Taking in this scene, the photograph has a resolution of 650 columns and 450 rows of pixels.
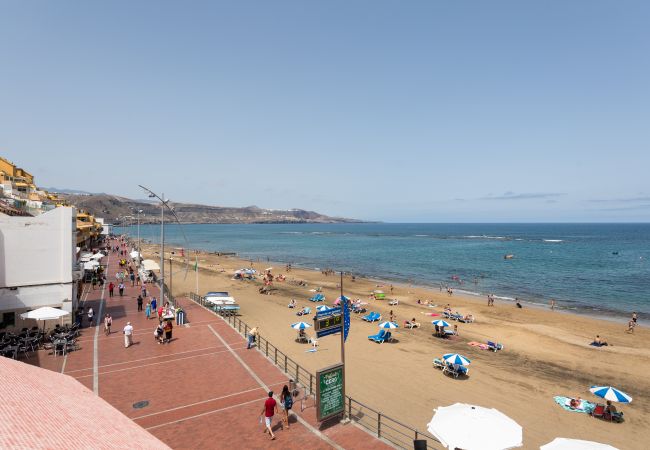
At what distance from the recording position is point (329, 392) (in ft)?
36.8

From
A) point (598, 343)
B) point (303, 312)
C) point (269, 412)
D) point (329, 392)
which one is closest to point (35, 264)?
point (269, 412)

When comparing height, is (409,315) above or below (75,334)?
below

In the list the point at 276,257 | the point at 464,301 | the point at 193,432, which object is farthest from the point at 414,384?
the point at 276,257

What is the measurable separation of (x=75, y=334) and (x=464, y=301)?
124 ft

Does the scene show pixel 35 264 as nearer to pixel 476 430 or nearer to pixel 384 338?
pixel 384 338

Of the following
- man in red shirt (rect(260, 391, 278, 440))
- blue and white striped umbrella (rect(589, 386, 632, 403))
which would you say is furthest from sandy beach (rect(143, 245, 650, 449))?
man in red shirt (rect(260, 391, 278, 440))

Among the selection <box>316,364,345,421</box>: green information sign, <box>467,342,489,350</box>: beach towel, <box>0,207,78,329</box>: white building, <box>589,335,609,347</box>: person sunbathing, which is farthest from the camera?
<box>589,335,609,347</box>: person sunbathing

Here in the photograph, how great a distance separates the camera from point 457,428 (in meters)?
9.65

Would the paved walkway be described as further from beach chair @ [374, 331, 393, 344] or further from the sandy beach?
beach chair @ [374, 331, 393, 344]

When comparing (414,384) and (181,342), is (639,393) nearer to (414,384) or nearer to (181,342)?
(414,384)

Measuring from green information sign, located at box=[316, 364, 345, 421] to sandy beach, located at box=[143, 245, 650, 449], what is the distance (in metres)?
4.71

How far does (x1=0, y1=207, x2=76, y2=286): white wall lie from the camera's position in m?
19.2

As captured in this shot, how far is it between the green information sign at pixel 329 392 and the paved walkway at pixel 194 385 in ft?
1.61

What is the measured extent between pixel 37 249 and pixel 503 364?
89.9ft
